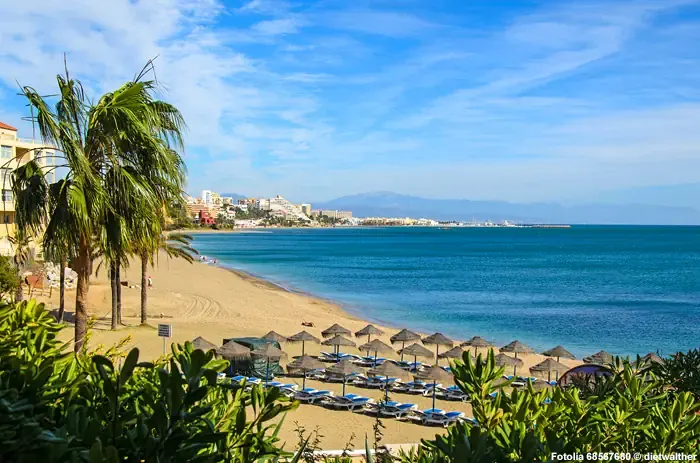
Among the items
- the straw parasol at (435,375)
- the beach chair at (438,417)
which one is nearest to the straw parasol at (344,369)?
the straw parasol at (435,375)

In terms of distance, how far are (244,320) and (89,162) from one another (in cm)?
2158

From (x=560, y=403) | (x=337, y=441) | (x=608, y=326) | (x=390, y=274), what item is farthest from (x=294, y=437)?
(x=390, y=274)

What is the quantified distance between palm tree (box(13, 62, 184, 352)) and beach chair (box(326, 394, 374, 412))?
9359 mm

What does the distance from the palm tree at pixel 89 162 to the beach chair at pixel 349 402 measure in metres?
9.36

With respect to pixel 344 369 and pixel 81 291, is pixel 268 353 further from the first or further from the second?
pixel 81 291

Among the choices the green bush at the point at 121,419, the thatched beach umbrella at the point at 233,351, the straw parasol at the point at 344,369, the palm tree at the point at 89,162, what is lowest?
the straw parasol at the point at 344,369

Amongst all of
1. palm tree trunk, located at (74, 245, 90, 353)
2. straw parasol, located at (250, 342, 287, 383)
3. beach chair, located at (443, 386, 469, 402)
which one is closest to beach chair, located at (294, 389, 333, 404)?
straw parasol, located at (250, 342, 287, 383)

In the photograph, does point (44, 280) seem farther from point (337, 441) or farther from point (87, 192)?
point (87, 192)

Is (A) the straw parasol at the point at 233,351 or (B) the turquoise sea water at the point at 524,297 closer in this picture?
(A) the straw parasol at the point at 233,351

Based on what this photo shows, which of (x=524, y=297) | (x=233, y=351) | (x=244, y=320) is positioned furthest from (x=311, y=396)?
(x=524, y=297)

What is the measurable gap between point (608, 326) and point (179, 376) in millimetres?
33030

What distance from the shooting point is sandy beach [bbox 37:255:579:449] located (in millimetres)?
12992

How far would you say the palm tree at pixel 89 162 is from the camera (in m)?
5.93

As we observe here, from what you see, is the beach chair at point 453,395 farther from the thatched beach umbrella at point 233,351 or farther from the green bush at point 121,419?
the green bush at point 121,419
